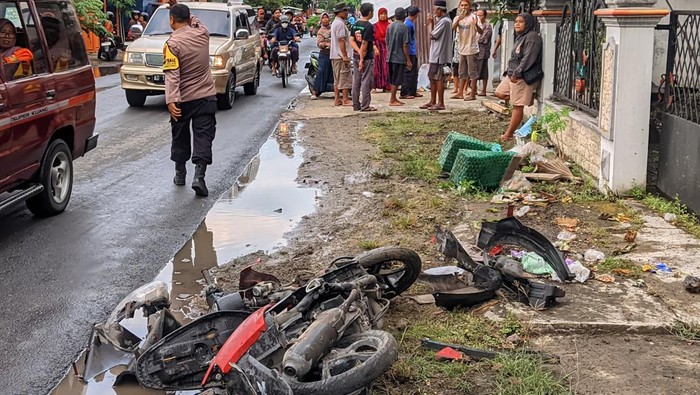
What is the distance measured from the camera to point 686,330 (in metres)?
4.80

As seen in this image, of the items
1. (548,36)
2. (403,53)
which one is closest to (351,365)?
(548,36)

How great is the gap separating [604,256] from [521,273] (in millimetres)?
1110

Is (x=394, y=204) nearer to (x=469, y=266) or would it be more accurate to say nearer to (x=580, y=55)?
(x=469, y=266)

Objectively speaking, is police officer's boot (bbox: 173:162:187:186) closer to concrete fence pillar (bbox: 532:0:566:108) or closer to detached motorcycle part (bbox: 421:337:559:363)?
concrete fence pillar (bbox: 532:0:566:108)

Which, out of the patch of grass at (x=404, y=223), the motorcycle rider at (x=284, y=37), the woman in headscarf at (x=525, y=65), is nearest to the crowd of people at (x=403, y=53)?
the woman in headscarf at (x=525, y=65)

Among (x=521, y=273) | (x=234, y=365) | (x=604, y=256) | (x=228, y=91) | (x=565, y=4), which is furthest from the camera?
(x=228, y=91)

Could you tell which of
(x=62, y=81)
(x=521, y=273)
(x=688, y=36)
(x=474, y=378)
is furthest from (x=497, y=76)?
(x=474, y=378)

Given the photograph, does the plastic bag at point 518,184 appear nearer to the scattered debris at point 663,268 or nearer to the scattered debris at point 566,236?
the scattered debris at point 566,236

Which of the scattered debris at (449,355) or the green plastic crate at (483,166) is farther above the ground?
the green plastic crate at (483,166)

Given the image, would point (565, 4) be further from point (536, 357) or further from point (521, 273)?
point (536, 357)

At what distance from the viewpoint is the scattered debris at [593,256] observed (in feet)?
20.0

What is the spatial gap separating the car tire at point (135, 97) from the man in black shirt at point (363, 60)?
14.0 feet

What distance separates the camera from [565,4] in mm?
10695

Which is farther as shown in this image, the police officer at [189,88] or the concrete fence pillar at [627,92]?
the police officer at [189,88]
